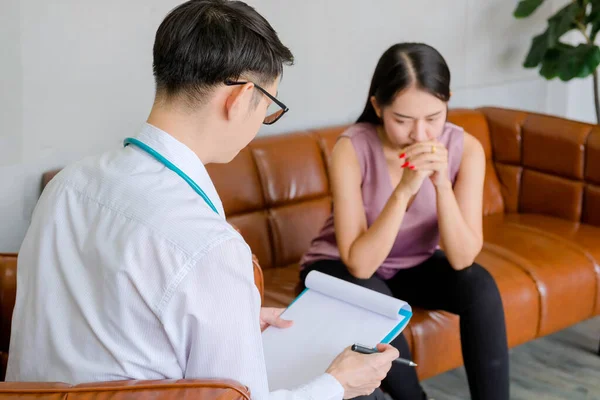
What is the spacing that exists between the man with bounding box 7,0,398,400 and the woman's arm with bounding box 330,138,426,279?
83cm

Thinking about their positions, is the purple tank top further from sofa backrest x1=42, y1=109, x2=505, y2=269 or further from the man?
the man

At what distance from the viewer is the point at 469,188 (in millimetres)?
2277

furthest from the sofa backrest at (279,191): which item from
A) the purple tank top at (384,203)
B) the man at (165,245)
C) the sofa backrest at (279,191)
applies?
the man at (165,245)

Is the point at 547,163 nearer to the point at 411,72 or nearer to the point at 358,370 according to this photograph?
the point at 411,72

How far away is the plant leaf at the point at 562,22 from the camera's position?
343cm

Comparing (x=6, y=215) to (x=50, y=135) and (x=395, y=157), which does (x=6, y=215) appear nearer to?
(x=50, y=135)

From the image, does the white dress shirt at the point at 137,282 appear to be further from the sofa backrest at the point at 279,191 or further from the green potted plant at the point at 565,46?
the green potted plant at the point at 565,46

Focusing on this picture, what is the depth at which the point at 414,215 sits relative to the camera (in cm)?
229

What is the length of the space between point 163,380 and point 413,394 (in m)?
1.17

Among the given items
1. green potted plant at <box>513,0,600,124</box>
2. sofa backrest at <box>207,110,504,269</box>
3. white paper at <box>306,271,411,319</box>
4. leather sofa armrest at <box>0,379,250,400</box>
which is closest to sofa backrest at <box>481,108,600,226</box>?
green potted plant at <box>513,0,600,124</box>

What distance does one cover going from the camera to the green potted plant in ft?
11.2

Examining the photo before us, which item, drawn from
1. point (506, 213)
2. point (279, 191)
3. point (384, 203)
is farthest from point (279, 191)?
point (506, 213)

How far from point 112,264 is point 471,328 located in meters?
1.34

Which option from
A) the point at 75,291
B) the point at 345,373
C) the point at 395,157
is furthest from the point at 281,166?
the point at 75,291
